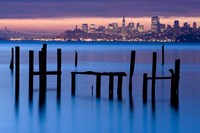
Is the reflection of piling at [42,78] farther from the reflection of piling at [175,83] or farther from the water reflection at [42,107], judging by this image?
the reflection of piling at [175,83]

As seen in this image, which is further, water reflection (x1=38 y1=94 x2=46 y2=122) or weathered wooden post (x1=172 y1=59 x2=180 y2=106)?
weathered wooden post (x1=172 y1=59 x2=180 y2=106)

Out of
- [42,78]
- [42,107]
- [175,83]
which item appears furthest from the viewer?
[42,78]

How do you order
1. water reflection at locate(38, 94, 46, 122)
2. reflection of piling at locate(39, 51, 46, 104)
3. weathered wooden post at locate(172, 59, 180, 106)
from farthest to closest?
reflection of piling at locate(39, 51, 46, 104) → weathered wooden post at locate(172, 59, 180, 106) → water reflection at locate(38, 94, 46, 122)

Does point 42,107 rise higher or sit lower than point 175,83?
lower

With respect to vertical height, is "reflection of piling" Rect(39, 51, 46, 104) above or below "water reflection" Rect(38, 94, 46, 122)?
above

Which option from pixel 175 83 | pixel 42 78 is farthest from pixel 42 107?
pixel 175 83

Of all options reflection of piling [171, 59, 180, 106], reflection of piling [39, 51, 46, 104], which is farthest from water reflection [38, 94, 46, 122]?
reflection of piling [171, 59, 180, 106]

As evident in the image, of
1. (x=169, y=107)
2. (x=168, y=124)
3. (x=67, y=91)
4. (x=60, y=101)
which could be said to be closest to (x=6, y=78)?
(x=67, y=91)

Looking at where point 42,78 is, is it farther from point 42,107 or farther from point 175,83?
point 175,83

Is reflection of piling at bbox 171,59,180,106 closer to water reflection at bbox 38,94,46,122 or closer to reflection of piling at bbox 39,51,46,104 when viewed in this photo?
water reflection at bbox 38,94,46,122

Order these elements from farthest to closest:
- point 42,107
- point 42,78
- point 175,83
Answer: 1. point 42,78
2. point 42,107
3. point 175,83

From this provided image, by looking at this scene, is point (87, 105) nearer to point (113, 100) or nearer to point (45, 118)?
point (113, 100)

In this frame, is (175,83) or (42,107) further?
(42,107)

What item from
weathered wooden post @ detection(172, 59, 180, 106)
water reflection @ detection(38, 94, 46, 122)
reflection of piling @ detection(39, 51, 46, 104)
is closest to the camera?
water reflection @ detection(38, 94, 46, 122)
